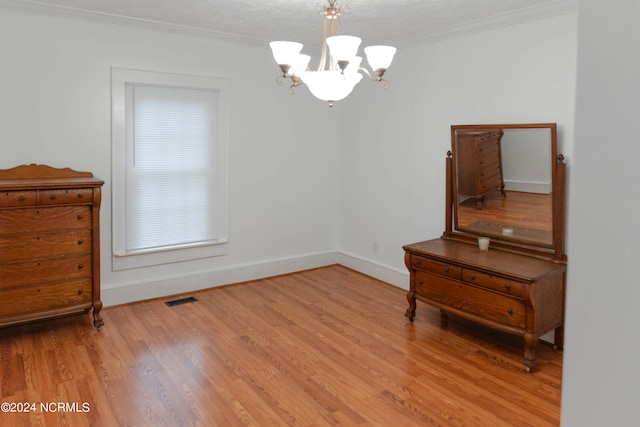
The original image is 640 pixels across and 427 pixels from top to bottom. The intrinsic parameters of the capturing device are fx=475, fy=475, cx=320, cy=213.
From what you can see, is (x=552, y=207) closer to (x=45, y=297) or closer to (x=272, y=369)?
(x=272, y=369)

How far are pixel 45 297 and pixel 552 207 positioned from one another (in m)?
3.72

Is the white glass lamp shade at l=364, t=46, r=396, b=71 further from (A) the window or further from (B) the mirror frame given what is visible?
(A) the window

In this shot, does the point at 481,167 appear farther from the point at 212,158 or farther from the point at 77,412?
the point at 77,412

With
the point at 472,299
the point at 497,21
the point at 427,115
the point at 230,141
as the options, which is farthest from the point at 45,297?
the point at 497,21

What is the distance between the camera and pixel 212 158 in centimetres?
465

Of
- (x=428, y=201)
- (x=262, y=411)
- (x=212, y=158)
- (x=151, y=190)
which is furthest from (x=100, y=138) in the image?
(x=428, y=201)

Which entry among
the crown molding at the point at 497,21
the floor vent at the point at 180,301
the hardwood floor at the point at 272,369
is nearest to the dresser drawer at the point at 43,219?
the hardwood floor at the point at 272,369

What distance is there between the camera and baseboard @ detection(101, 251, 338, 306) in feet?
13.9

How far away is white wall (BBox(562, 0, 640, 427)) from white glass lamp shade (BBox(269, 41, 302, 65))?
218cm

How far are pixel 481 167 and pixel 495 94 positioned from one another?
593 mm

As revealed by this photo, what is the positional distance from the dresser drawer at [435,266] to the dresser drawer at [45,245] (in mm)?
2535

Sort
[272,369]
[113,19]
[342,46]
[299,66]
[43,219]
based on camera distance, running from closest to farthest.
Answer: [342,46] → [299,66] → [272,369] → [43,219] → [113,19]

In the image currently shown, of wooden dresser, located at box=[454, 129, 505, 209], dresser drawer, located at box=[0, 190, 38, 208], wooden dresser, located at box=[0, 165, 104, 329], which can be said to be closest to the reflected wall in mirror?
wooden dresser, located at box=[454, 129, 505, 209]

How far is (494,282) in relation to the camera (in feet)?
10.7
